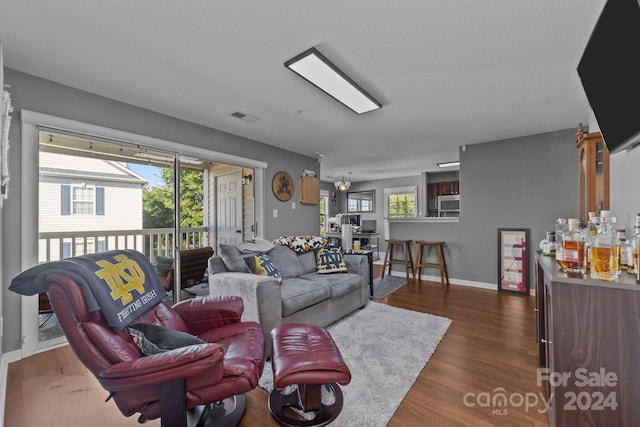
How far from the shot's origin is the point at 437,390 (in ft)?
6.04

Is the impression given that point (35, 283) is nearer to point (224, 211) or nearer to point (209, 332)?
point (209, 332)

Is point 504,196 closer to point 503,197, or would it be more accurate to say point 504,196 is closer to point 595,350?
point 503,197

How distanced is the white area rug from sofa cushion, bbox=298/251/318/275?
0.72m

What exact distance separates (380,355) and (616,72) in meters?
2.28

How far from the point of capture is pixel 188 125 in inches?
135

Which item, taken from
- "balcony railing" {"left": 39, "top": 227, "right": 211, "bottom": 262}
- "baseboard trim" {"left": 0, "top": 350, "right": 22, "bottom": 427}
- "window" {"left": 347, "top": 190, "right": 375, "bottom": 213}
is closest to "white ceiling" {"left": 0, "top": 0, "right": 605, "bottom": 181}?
"balcony railing" {"left": 39, "top": 227, "right": 211, "bottom": 262}

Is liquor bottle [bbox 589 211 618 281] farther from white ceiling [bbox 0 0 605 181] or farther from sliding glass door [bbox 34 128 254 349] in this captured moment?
sliding glass door [bbox 34 128 254 349]

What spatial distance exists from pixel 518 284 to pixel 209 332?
4.39 meters

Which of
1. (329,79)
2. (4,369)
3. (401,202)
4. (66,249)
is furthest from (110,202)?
(401,202)

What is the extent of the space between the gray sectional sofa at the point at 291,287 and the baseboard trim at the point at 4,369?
1.38 metres

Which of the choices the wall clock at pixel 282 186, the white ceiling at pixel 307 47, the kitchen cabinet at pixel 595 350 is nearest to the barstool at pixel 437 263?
the white ceiling at pixel 307 47

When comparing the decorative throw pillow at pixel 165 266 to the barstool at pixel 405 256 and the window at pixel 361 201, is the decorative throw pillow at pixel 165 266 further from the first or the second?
the window at pixel 361 201

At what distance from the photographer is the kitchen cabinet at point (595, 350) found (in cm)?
111

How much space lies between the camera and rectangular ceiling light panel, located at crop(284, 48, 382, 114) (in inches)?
80.6
